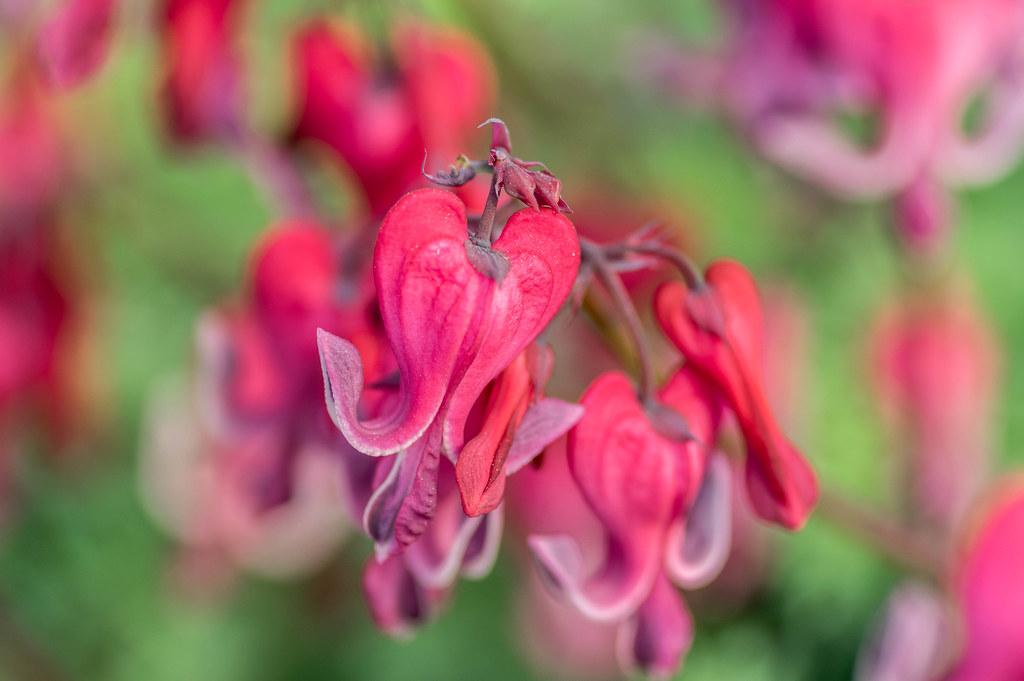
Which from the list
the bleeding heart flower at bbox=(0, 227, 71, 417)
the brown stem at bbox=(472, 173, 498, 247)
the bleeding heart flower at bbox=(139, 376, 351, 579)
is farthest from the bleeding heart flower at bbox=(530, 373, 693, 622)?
the bleeding heart flower at bbox=(0, 227, 71, 417)

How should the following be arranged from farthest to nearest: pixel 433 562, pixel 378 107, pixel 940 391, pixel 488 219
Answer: pixel 940 391 → pixel 378 107 → pixel 433 562 → pixel 488 219

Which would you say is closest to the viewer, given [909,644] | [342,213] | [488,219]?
[488,219]

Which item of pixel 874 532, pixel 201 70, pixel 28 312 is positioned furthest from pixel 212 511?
pixel 874 532

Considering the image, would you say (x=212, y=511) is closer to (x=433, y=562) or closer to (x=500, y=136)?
(x=433, y=562)

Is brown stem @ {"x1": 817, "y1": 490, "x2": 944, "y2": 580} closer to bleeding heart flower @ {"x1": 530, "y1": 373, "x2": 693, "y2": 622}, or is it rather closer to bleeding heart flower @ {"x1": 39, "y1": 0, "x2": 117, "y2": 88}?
bleeding heart flower @ {"x1": 530, "y1": 373, "x2": 693, "y2": 622}

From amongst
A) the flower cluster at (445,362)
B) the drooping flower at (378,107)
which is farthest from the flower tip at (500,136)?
the drooping flower at (378,107)

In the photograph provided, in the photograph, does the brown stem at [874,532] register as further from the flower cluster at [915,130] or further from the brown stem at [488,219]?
the brown stem at [488,219]
